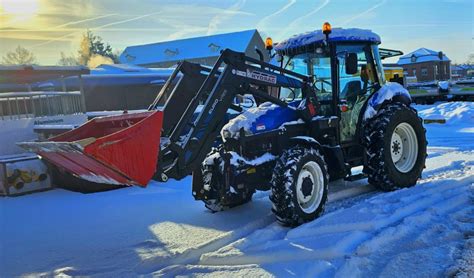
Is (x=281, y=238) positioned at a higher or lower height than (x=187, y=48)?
lower

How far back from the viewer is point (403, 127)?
24.4 ft

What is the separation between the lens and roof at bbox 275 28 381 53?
6.62 m

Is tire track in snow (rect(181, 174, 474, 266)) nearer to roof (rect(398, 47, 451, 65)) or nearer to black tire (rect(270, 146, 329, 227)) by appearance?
black tire (rect(270, 146, 329, 227))

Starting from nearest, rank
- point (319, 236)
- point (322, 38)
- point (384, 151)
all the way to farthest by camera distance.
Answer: point (319, 236), point (322, 38), point (384, 151)

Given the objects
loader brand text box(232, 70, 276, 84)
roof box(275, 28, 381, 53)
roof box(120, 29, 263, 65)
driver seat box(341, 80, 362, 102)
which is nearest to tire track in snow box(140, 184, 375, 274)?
driver seat box(341, 80, 362, 102)

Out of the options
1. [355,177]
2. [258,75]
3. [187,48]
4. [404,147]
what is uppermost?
[187,48]

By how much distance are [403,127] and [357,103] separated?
998 millimetres

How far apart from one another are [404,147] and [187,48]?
4374 cm

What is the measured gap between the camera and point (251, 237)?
5113mm

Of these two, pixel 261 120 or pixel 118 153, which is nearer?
pixel 118 153

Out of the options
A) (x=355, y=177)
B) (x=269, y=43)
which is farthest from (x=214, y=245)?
(x=269, y=43)

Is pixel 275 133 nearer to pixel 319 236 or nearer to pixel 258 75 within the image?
pixel 258 75

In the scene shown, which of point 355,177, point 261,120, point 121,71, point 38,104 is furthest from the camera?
point 121,71

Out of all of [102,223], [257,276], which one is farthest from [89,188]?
[257,276]
